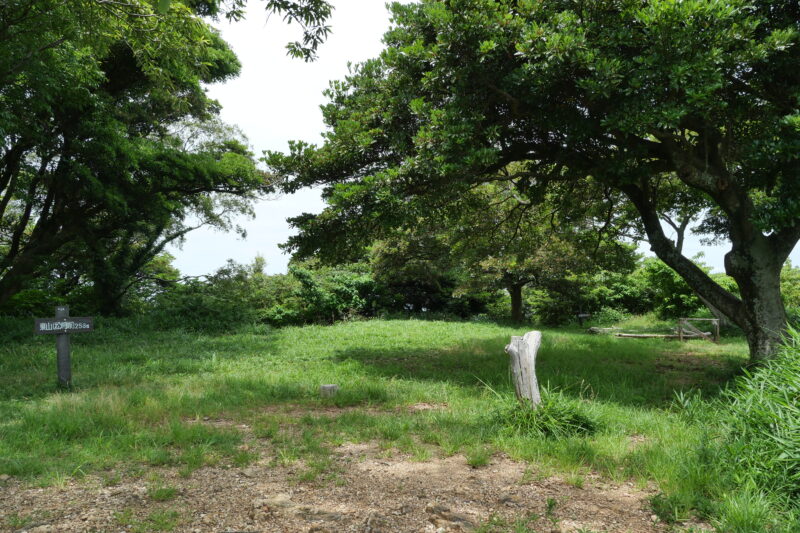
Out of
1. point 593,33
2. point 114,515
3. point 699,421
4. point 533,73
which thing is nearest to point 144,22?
point 533,73

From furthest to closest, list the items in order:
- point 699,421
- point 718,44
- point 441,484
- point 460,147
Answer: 1. point 460,147
2. point 718,44
3. point 699,421
4. point 441,484

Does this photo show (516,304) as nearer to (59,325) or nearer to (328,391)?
(328,391)

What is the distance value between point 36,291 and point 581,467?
18945 millimetres

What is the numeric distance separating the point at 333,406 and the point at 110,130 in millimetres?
10168

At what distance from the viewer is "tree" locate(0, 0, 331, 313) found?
8258 mm

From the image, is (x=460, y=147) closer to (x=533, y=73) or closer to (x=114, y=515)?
(x=533, y=73)

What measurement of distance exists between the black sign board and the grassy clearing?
84 cm

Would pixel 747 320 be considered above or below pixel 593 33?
below

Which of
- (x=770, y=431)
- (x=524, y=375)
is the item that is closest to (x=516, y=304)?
(x=524, y=375)

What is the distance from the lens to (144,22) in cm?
822

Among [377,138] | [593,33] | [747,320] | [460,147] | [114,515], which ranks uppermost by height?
[593,33]

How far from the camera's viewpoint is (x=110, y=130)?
1222 centimetres

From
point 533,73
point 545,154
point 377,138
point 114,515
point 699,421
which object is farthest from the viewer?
point 545,154

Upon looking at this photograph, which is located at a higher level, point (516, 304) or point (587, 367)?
point (516, 304)
